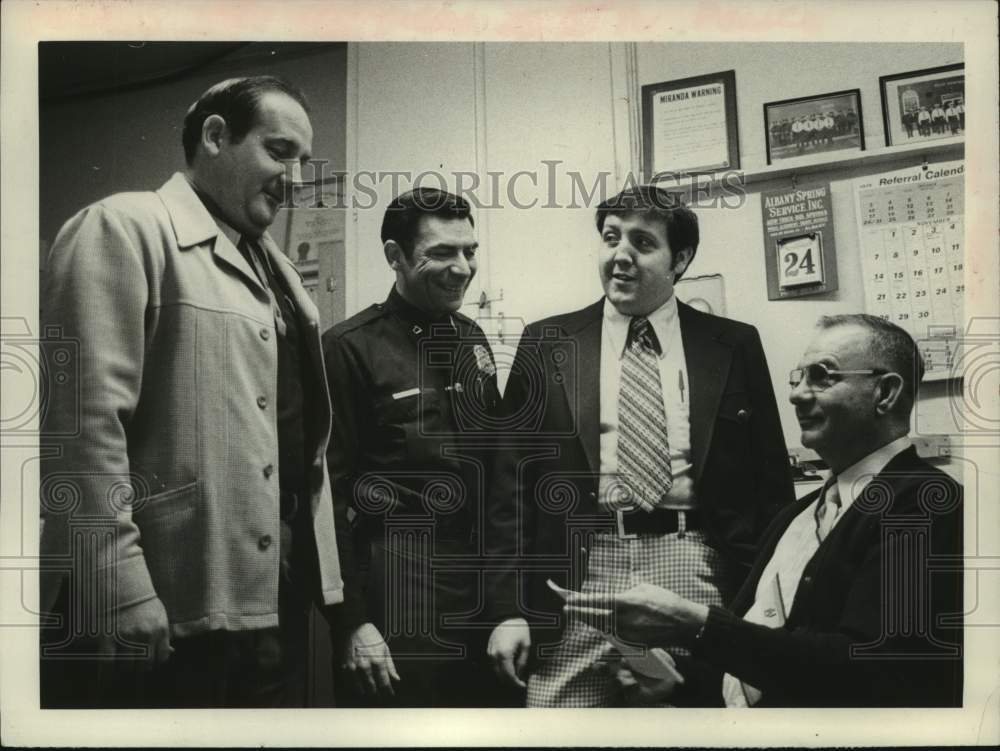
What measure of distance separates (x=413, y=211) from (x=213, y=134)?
24.3 inches

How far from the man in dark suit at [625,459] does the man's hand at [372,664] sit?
0.30 m

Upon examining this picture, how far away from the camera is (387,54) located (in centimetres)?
339

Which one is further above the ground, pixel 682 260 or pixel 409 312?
pixel 682 260

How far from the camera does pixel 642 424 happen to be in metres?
3.25

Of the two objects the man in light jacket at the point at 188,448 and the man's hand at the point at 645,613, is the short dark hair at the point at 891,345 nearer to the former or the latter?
the man's hand at the point at 645,613

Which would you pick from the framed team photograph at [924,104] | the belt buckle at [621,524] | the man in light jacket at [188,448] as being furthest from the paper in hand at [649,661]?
the framed team photograph at [924,104]

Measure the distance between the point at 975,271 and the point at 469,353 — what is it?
1507mm

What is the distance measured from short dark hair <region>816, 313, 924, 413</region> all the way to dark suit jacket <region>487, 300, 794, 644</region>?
26cm

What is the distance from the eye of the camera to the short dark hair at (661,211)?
3.32m

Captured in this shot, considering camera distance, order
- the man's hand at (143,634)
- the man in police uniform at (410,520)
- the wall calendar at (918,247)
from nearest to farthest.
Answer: the man's hand at (143,634)
the man in police uniform at (410,520)
the wall calendar at (918,247)

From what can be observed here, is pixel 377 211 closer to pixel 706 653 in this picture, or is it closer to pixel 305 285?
pixel 305 285

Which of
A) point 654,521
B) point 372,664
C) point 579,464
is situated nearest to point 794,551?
point 654,521

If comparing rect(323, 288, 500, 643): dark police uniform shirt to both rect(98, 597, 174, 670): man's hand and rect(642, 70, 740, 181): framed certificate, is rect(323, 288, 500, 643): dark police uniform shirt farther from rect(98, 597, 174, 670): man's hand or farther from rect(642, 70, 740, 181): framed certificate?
rect(642, 70, 740, 181): framed certificate

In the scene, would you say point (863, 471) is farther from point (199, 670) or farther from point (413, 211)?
point (199, 670)
